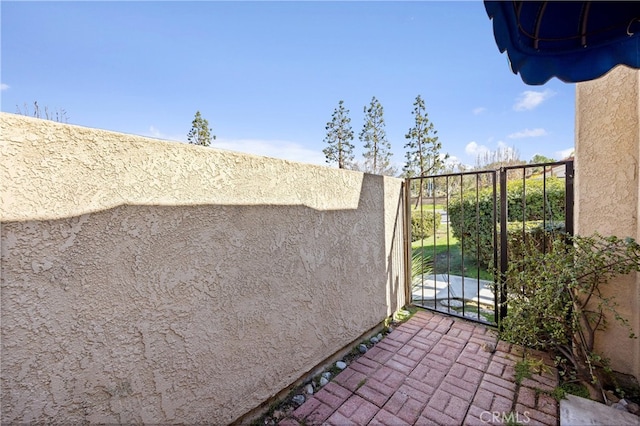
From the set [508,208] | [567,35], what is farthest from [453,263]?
[567,35]

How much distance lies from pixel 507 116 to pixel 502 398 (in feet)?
80.2

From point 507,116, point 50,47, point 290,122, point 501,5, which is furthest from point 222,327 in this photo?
point 507,116

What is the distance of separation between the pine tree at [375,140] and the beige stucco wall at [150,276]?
1873 centimetres

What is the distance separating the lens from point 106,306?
1989 mm

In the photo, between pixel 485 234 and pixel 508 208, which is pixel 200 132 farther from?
pixel 508 208

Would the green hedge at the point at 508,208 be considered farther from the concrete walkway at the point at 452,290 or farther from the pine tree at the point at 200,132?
the pine tree at the point at 200,132

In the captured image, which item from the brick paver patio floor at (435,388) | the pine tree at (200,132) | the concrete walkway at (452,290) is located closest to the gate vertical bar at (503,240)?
the brick paver patio floor at (435,388)

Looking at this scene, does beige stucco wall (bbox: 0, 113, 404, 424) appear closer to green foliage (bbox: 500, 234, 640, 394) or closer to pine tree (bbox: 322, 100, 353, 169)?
green foliage (bbox: 500, 234, 640, 394)

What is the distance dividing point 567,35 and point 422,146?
15034 mm

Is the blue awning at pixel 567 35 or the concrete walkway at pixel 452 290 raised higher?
the blue awning at pixel 567 35

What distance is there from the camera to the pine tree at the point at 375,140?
67.3 ft

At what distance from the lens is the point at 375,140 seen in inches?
837

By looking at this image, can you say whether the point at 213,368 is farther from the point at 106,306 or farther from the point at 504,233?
the point at 504,233

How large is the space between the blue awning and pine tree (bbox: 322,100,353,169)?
61.6ft
